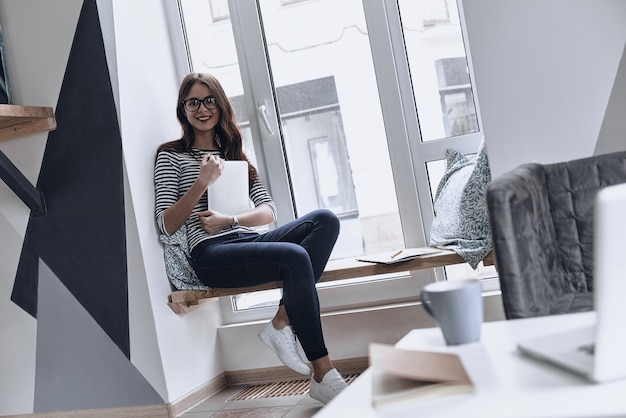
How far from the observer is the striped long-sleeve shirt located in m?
2.89

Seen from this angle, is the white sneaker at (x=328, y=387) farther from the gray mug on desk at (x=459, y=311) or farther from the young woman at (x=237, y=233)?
the gray mug on desk at (x=459, y=311)

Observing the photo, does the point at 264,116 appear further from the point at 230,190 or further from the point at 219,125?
the point at 230,190

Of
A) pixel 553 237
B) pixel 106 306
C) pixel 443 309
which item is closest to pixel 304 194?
pixel 106 306

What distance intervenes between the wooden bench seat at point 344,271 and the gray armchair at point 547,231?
0.65 meters

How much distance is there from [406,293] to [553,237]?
1.21 meters

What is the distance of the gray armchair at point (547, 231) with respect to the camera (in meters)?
1.53

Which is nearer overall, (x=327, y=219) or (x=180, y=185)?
(x=327, y=219)

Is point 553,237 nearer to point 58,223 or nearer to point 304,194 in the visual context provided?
point 304,194

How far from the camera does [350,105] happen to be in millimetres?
3084

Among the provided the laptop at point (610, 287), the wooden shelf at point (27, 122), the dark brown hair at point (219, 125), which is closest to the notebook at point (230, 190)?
the dark brown hair at point (219, 125)

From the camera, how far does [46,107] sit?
9.43 feet

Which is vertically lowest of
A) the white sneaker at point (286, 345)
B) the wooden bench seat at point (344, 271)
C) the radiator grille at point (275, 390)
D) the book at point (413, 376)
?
the radiator grille at point (275, 390)

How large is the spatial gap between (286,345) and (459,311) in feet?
5.58

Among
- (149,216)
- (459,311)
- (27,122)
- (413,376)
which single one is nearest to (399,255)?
(149,216)
